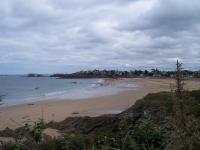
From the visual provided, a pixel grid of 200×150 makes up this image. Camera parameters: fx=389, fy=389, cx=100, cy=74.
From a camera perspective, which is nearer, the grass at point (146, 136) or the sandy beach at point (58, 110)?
the grass at point (146, 136)

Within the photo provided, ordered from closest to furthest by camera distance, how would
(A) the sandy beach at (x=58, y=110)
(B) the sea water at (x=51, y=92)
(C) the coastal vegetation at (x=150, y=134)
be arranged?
(C) the coastal vegetation at (x=150, y=134) → (A) the sandy beach at (x=58, y=110) → (B) the sea water at (x=51, y=92)

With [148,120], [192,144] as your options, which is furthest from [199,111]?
[192,144]

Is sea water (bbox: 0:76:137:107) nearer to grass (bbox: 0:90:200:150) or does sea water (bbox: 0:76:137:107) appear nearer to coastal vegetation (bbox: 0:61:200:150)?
grass (bbox: 0:90:200:150)

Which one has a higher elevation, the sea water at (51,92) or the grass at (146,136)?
the grass at (146,136)

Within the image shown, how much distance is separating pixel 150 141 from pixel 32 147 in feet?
4.73

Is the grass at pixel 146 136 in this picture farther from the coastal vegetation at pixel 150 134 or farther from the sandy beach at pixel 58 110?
the sandy beach at pixel 58 110

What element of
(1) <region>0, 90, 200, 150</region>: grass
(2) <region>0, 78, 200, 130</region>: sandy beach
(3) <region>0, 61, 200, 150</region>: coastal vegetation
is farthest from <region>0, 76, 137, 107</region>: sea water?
(3) <region>0, 61, 200, 150</region>: coastal vegetation

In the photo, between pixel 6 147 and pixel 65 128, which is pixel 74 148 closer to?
pixel 6 147

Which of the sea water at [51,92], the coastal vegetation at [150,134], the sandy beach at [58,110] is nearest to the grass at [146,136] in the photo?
the coastal vegetation at [150,134]

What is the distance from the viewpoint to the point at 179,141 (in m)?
2.76

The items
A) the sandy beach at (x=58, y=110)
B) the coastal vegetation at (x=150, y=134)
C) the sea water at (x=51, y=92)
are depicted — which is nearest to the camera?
the coastal vegetation at (x=150, y=134)

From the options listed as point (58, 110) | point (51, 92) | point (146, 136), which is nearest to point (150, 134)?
point (146, 136)

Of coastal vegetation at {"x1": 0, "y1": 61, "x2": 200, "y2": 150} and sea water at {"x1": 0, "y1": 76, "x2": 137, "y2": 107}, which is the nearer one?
coastal vegetation at {"x1": 0, "y1": 61, "x2": 200, "y2": 150}

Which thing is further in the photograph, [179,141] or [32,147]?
[32,147]
